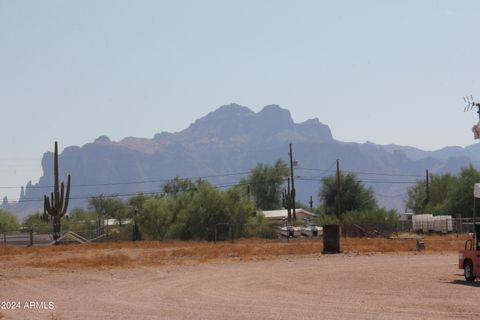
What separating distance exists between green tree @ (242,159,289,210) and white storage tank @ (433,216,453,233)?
66588 millimetres

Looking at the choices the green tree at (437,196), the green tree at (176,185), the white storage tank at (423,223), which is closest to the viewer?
the white storage tank at (423,223)

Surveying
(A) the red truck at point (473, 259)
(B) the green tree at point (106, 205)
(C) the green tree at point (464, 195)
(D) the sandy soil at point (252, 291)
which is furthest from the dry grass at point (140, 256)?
(B) the green tree at point (106, 205)

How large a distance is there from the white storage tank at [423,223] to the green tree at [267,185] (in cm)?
6272

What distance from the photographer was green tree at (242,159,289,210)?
147000 millimetres

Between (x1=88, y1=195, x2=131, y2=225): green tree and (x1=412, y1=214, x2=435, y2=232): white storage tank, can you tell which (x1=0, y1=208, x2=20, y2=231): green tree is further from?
(x1=412, y1=214, x2=435, y2=232): white storage tank

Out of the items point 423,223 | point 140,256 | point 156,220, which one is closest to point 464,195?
point 423,223

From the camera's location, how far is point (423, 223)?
83750 millimetres

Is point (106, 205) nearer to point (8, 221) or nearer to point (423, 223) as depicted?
point (8, 221)

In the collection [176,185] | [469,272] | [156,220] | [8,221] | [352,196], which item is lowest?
[469,272]

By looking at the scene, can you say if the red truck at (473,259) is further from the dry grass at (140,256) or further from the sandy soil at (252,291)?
the dry grass at (140,256)

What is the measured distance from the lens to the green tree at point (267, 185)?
482 feet

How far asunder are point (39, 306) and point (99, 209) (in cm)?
14719

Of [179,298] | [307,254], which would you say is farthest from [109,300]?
[307,254]

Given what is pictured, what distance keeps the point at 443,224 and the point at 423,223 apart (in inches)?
136
